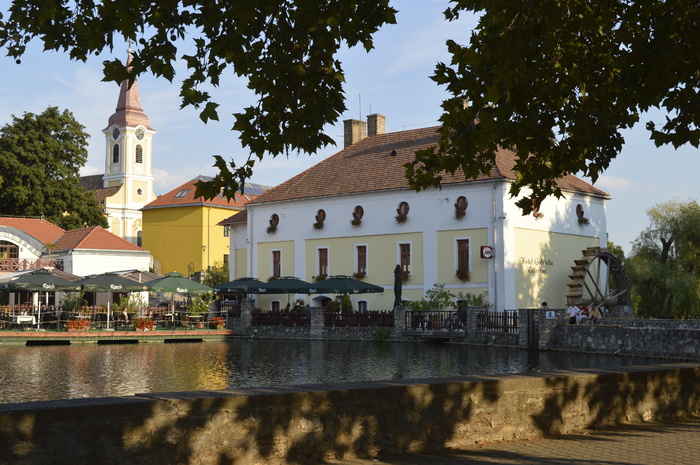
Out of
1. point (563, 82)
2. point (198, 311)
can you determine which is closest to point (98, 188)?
point (198, 311)

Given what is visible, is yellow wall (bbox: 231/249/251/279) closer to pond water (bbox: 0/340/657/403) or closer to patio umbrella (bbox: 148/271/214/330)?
patio umbrella (bbox: 148/271/214/330)

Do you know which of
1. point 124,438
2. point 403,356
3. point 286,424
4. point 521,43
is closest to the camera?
point 124,438

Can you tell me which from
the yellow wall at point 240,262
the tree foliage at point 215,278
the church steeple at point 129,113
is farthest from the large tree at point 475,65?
the church steeple at point 129,113

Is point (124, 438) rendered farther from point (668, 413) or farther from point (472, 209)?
point (472, 209)

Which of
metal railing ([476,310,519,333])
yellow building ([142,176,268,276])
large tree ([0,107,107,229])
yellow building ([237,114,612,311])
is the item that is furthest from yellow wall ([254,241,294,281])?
yellow building ([142,176,268,276])

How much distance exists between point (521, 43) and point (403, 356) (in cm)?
2254

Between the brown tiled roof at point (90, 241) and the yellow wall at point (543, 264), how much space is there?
1024 inches

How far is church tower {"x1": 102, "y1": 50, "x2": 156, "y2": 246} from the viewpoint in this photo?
101438 mm

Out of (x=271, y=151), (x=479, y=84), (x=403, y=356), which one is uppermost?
(x=479, y=84)

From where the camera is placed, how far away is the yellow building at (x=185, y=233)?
266 feet

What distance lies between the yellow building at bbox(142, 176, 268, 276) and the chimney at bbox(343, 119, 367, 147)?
1085 inches

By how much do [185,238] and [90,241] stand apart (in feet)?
87.2

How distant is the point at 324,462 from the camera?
293 inches

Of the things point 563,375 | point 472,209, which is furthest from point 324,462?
point 472,209
